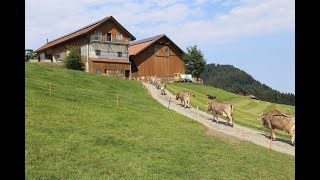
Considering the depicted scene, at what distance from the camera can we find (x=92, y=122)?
2033 centimetres

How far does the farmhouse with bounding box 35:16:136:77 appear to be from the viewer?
63500 mm

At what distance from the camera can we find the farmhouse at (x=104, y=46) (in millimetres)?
63500

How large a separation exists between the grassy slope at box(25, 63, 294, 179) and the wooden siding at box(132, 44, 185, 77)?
4632 cm

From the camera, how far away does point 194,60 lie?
76.6m

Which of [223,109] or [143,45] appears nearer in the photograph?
[223,109]

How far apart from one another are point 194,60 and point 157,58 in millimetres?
9299

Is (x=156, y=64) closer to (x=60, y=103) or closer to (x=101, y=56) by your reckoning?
(x=101, y=56)

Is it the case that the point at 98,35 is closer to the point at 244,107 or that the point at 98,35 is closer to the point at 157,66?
the point at 157,66

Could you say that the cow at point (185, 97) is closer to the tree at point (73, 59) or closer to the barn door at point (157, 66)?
the tree at point (73, 59)

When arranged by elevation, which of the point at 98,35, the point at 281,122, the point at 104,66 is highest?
the point at 98,35

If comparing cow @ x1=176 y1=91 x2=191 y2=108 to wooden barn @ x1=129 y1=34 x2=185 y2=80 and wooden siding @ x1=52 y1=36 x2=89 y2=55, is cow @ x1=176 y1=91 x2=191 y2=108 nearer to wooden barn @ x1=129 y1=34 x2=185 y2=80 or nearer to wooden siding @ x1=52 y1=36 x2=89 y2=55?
wooden siding @ x1=52 y1=36 x2=89 y2=55

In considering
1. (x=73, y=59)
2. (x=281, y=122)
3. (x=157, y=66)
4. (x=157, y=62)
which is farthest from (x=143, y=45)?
(x=281, y=122)

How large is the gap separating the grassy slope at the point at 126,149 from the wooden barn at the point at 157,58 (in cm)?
4613
